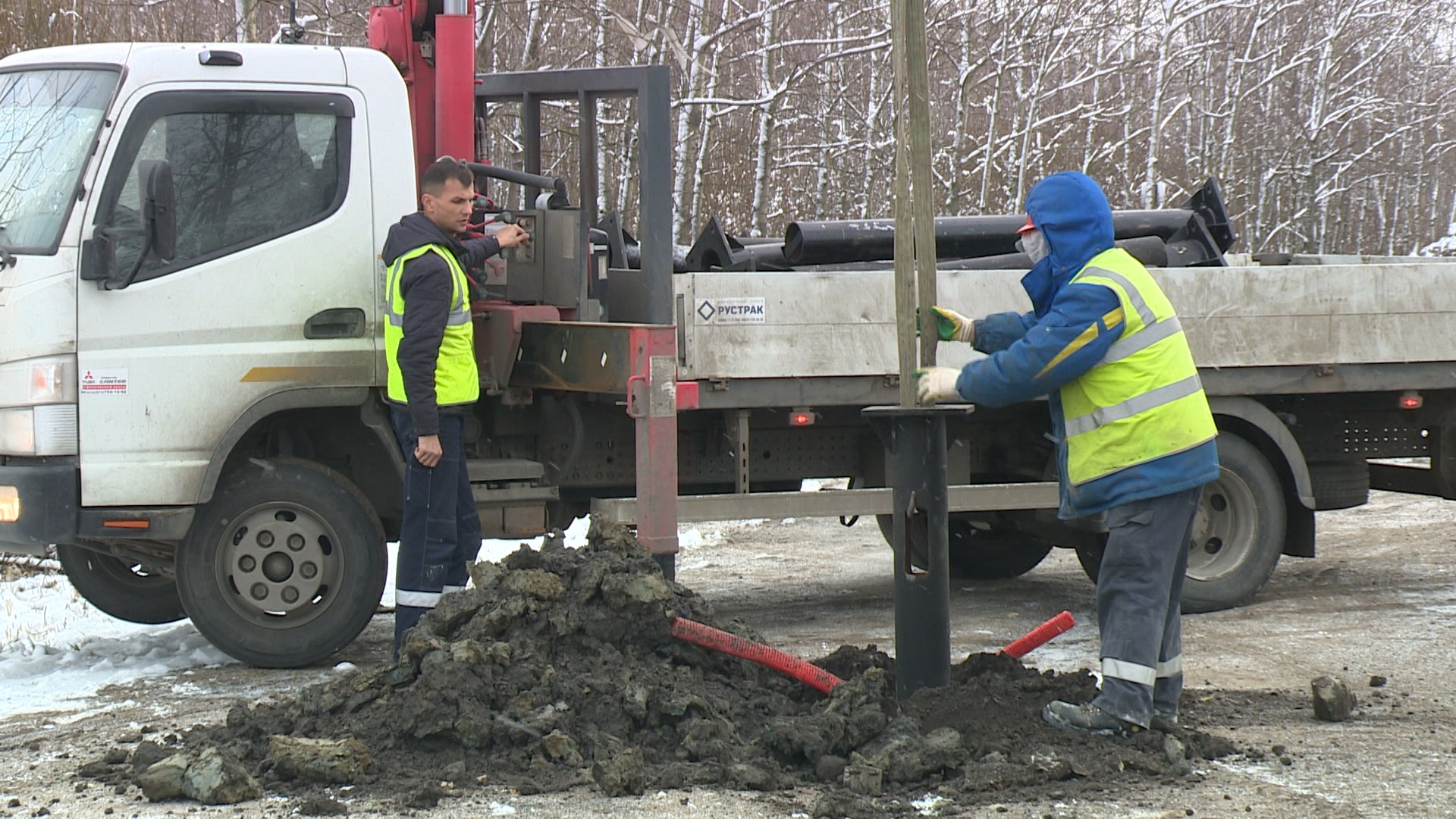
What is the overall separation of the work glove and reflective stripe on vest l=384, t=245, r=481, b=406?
2110mm

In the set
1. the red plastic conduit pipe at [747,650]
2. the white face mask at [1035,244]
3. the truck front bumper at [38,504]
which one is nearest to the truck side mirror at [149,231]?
the truck front bumper at [38,504]

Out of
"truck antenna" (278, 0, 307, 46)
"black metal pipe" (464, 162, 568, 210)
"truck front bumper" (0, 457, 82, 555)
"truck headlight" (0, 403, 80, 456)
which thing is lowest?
"truck front bumper" (0, 457, 82, 555)

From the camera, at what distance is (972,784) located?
4.27 metres

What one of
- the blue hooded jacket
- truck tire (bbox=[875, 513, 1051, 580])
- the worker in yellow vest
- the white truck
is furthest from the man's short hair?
truck tire (bbox=[875, 513, 1051, 580])

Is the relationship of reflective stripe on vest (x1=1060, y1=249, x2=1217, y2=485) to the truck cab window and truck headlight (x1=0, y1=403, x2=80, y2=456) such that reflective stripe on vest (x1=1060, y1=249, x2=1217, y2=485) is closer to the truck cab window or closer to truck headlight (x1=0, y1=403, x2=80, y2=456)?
the truck cab window

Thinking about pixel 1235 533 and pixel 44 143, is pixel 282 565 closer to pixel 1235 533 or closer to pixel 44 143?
pixel 44 143

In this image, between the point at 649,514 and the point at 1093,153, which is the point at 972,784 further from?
the point at 1093,153

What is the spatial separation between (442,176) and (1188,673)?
12.2ft

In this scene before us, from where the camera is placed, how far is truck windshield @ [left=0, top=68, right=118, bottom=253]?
5844mm

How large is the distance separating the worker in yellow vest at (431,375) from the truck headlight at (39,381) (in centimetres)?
125

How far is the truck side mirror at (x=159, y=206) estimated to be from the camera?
559 cm

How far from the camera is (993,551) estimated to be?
8.71 meters

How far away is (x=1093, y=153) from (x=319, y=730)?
24062 mm

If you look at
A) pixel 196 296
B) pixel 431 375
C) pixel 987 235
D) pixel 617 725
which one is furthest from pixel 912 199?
pixel 987 235
